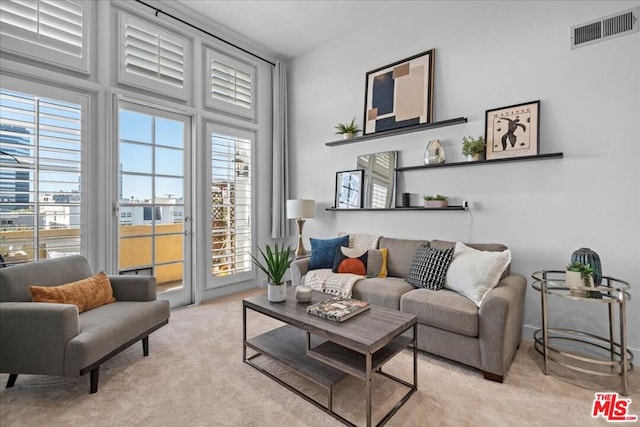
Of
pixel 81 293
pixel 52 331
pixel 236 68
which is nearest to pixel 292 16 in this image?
pixel 236 68

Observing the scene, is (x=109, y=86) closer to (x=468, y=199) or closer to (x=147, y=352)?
(x=147, y=352)

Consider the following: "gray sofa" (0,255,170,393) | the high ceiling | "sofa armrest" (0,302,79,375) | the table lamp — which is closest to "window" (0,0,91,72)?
the high ceiling

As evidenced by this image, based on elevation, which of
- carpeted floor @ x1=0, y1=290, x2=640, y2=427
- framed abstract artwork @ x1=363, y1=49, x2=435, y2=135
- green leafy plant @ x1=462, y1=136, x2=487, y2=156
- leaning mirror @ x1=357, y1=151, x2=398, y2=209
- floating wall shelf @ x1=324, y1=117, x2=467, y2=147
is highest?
framed abstract artwork @ x1=363, y1=49, x2=435, y2=135

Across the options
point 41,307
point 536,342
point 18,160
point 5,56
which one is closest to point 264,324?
point 41,307

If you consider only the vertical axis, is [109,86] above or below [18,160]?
above

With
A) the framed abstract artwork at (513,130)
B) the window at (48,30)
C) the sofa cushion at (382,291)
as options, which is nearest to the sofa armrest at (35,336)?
the sofa cushion at (382,291)

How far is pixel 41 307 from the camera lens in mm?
1740

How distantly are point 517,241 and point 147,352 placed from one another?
3176 mm

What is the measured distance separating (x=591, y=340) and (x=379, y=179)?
7.52 ft

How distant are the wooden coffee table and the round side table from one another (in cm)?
100

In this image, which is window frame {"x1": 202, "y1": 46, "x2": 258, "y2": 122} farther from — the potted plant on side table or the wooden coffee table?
the potted plant on side table

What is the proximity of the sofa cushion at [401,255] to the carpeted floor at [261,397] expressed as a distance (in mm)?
887

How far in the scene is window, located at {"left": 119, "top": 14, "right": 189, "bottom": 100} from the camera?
308 centimetres

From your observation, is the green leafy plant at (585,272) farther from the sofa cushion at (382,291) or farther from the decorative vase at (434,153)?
the decorative vase at (434,153)
